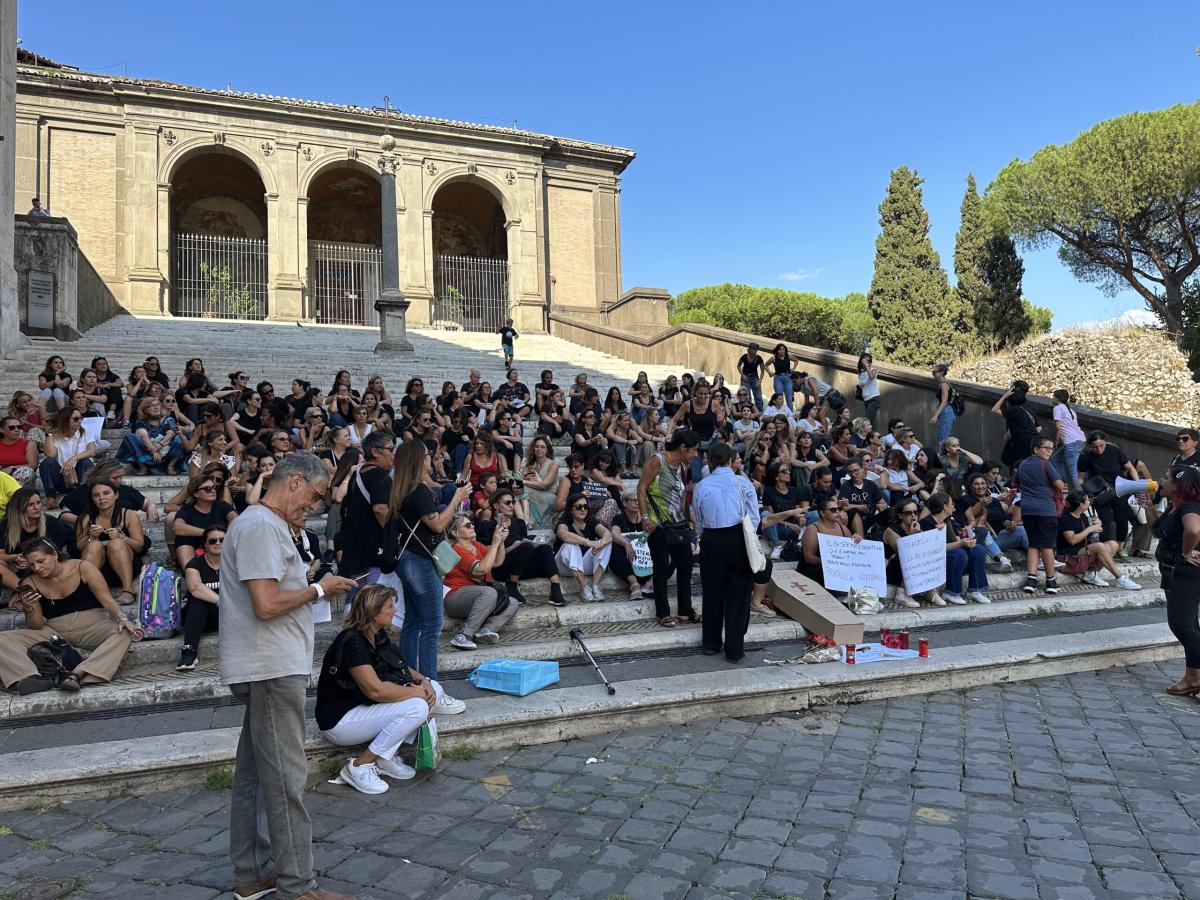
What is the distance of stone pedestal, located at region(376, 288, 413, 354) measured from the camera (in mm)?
19312

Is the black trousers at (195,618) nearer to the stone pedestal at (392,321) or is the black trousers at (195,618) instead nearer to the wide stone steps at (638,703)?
the wide stone steps at (638,703)

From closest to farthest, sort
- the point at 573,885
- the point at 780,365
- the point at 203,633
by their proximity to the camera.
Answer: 1. the point at 573,885
2. the point at 203,633
3. the point at 780,365

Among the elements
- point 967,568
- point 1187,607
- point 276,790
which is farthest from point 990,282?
point 276,790

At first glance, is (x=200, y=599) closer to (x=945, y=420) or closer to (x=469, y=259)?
(x=945, y=420)

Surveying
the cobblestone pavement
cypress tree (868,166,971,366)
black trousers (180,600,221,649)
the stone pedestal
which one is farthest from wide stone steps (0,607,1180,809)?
cypress tree (868,166,971,366)

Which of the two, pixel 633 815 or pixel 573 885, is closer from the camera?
pixel 573 885

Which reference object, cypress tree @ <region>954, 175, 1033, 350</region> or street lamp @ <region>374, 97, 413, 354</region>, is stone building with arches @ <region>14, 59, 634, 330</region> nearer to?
street lamp @ <region>374, 97, 413, 354</region>

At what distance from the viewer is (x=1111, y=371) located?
23281mm

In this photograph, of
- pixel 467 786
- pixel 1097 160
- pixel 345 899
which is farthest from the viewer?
pixel 1097 160

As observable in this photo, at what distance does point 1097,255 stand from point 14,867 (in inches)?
1488

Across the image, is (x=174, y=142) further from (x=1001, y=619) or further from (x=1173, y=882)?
(x=1173, y=882)

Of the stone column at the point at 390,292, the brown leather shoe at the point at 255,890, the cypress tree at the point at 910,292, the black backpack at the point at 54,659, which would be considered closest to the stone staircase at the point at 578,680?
the black backpack at the point at 54,659

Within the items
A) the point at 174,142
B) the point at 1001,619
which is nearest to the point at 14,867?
the point at 1001,619

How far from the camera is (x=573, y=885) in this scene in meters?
3.34
